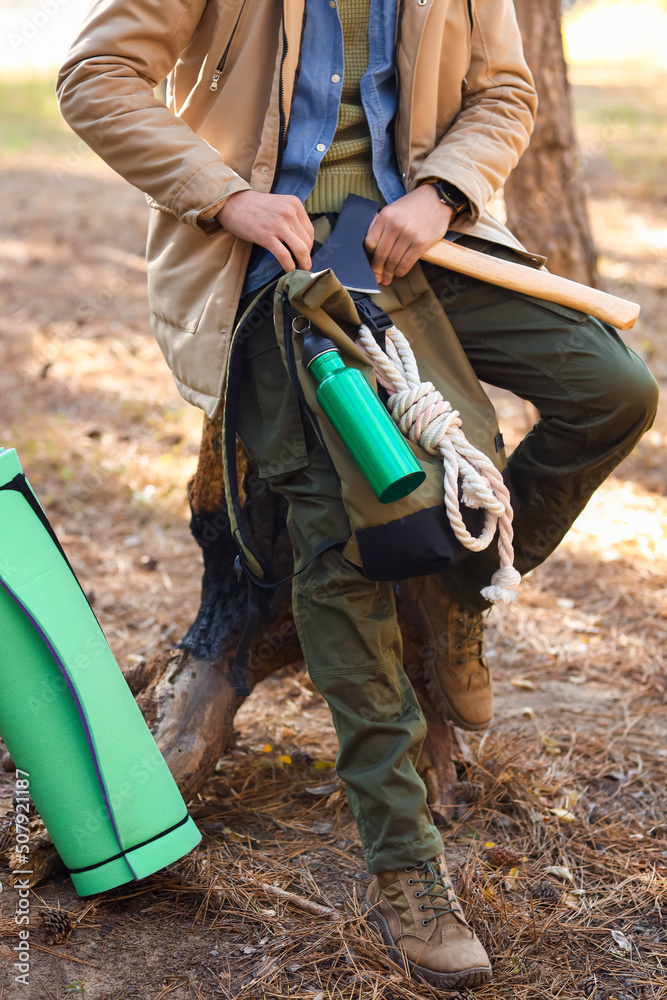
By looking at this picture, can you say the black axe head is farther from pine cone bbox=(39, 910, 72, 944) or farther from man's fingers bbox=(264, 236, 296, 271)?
pine cone bbox=(39, 910, 72, 944)

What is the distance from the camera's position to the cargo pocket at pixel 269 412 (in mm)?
1812

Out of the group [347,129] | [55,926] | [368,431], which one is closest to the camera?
[368,431]

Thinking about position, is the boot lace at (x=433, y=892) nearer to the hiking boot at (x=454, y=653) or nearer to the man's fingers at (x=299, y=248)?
the hiking boot at (x=454, y=653)

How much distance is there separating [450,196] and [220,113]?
55 cm

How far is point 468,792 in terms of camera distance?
226cm

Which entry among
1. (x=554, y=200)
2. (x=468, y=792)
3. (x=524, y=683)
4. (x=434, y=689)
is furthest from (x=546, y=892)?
(x=554, y=200)

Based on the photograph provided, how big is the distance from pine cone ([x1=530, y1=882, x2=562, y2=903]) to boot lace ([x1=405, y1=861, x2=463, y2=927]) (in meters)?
0.29

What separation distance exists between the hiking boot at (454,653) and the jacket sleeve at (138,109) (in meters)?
1.05

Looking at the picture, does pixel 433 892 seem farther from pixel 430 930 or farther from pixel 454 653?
pixel 454 653

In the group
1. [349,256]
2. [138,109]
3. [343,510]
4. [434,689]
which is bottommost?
[434,689]

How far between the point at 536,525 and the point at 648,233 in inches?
237

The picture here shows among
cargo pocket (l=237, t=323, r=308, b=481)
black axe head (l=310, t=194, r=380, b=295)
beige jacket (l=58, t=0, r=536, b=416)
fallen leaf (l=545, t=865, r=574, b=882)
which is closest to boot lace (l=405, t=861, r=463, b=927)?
fallen leaf (l=545, t=865, r=574, b=882)

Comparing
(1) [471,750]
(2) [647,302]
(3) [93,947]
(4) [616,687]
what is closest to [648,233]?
(2) [647,302]

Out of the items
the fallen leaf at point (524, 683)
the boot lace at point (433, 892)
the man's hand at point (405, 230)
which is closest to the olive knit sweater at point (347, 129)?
the man's hand at point (405, 230)
